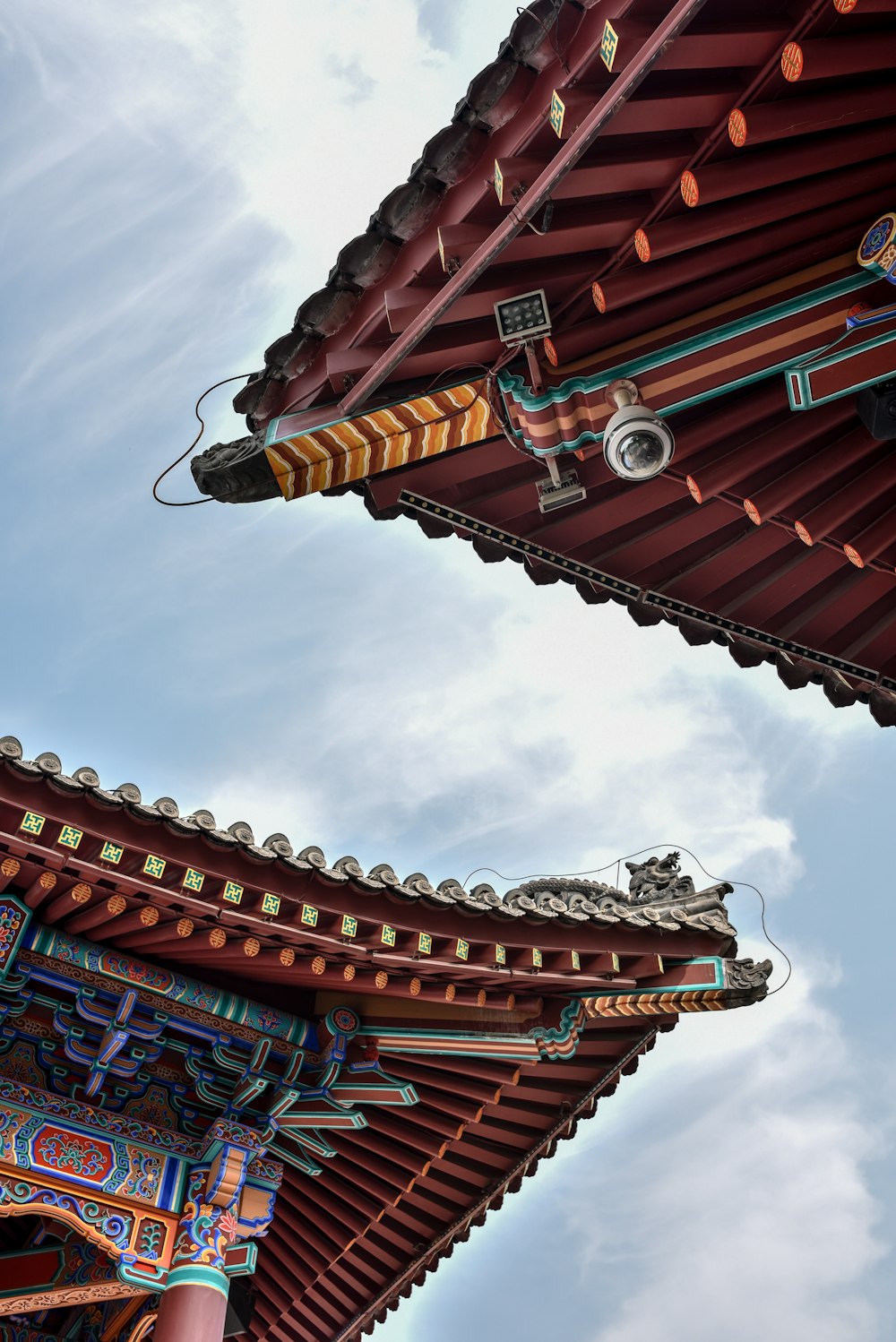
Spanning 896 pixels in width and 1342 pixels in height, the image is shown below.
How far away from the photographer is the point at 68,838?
593cm

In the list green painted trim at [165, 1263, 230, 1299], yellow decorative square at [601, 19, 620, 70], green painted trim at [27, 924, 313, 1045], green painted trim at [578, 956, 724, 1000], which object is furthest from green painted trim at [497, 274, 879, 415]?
green painted trim at [165, 1263, 230, 1299]

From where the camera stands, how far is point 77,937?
670cm

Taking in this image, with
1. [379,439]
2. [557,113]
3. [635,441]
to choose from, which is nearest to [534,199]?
[557,113]

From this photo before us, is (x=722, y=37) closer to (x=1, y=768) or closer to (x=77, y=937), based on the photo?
(x=1, y=768)

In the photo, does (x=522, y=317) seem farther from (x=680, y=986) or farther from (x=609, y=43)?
(x=680, y=986)

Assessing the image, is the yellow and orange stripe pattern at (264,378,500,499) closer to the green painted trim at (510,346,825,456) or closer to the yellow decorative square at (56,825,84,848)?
the green painted trim at (510,346,825,456)

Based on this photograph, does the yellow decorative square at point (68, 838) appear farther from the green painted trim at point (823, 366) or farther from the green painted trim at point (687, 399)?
the green painted trim at point (823, 366)

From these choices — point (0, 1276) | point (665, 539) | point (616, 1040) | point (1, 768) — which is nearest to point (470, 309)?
point (665, 539)

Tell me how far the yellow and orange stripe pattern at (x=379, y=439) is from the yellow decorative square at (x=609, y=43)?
58.0 inches

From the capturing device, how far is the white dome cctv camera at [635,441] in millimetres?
5277

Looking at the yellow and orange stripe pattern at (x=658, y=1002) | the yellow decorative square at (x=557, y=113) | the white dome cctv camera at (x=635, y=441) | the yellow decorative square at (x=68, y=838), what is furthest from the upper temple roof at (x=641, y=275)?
the yellow and orange stripe pattern at (x=658, y=1002)

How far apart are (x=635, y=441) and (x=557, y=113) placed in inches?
48.5

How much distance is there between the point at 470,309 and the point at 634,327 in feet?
2.21

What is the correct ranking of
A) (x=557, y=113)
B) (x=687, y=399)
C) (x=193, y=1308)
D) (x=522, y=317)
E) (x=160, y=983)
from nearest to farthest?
(x=557, y=113), (x=522, y=317), (x=687, y=399), (x=193, y=1308), (x=160, y=983)
